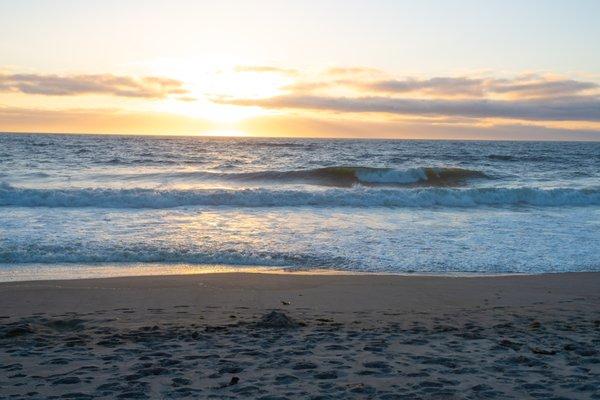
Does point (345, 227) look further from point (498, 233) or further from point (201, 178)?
point (201, 178)

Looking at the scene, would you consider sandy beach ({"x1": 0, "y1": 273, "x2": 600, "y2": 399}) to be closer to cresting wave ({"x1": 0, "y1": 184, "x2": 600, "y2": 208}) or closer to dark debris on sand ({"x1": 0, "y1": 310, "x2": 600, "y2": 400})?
dark debris on sand ({"x1": 0, "y1": 310, "x2": 600, "y2": 400})

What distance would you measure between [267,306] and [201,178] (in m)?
23.0

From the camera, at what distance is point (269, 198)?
19250 mm

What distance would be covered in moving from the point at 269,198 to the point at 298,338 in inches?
548

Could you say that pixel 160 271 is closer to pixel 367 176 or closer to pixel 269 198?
pixel 269 198

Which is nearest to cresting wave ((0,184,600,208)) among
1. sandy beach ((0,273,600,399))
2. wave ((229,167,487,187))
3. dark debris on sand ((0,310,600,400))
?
wave ((229,167,487,187))

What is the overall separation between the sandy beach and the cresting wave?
10.0 m

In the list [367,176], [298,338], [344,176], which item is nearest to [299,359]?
[298,338]

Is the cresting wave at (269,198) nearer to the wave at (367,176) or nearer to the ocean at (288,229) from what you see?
the ocean at (288,229)

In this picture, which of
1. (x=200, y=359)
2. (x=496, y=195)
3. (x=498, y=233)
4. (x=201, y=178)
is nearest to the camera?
(x=200, y=359)

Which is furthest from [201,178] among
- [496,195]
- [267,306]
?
[267,306]

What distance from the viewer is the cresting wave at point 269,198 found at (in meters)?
17.8

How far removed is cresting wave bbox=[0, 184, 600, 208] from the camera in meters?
17.8

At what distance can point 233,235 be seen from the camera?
12.6 metres
